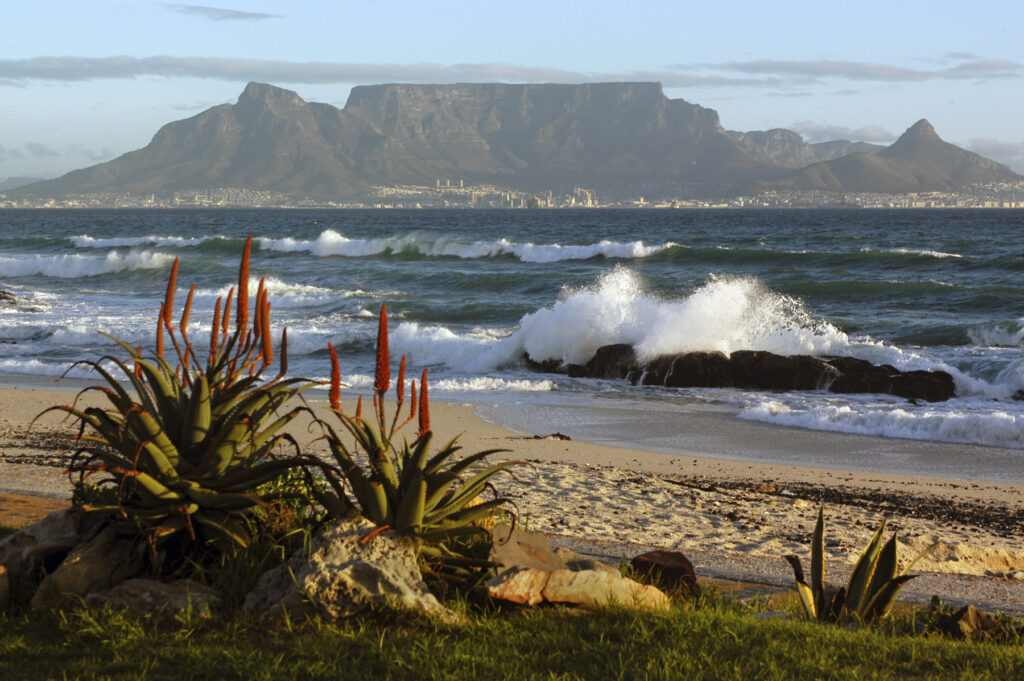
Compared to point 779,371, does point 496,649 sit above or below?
below

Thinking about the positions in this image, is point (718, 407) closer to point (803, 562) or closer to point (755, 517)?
point (755, 517)

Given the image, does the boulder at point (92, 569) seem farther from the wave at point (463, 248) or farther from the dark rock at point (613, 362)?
the wave at point (463, 248)

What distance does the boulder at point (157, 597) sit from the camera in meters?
4.66

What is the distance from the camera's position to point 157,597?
4.72 meters

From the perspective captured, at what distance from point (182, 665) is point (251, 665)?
29 centimetres

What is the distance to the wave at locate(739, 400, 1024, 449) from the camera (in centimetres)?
1243

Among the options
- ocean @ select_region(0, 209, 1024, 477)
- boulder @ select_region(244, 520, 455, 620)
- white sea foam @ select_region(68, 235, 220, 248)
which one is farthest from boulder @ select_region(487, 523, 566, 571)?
white sea foam @ select_region(68, 235, 220, 248)

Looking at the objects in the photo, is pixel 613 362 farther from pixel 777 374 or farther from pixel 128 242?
pixel 128 242


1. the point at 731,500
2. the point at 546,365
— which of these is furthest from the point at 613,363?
the point at 731,500

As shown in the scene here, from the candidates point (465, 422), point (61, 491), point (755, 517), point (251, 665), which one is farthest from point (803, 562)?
point (465, 422)

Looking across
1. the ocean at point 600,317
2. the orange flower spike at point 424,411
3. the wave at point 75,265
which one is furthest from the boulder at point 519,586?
the wave at point 75,265

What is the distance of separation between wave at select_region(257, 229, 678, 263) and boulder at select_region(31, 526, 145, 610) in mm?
45209

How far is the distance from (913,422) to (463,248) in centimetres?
4225

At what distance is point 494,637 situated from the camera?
4367 millimetres
